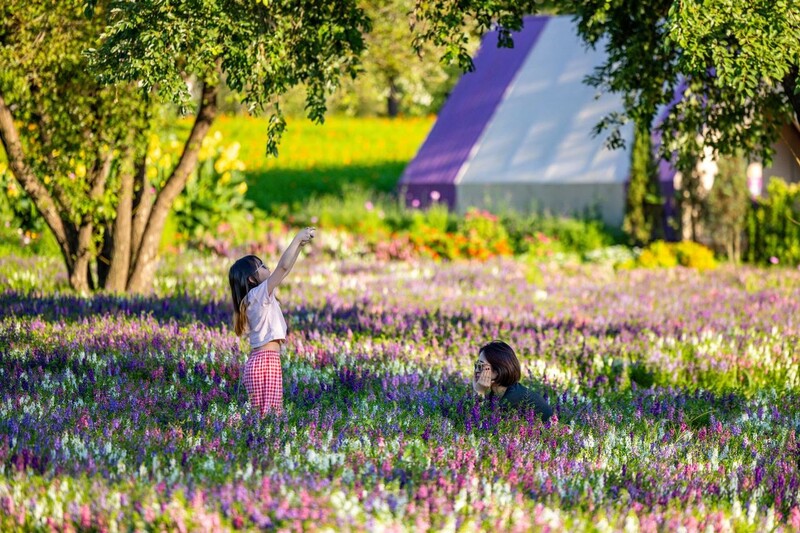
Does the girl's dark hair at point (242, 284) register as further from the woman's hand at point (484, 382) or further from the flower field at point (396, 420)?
the woman's hand at point (484, 382)

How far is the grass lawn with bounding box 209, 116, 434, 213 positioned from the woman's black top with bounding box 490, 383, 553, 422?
57.8 feet

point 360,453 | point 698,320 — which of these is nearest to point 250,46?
point 360,453

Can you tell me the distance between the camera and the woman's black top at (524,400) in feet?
22.6

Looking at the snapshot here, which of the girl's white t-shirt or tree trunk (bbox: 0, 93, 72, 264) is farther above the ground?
tree trunk (bbox: 0, 93, 72, 264)

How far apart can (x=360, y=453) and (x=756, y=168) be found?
64.1 feet

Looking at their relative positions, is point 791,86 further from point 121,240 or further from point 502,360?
point 121,240

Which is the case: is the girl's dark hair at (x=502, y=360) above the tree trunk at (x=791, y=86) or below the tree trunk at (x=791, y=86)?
below

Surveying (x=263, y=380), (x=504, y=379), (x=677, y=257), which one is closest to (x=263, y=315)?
(x=263, y=380)

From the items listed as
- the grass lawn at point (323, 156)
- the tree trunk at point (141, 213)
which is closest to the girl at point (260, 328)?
the tree trunk at point (141, 213)

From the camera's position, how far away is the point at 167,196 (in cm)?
1285

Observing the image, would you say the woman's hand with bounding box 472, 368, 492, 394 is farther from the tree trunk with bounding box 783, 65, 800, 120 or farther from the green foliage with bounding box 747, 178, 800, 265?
the green foliage with bounding box 747, 178, 800, 265

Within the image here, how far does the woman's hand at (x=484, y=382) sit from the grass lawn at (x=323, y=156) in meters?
17.5

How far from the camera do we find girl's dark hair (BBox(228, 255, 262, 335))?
22.1 ft

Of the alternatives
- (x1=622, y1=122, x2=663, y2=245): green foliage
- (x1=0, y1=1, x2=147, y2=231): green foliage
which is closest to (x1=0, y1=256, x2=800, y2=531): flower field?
(x1=0, y1=1, x2=147, y2=231): green foliage
